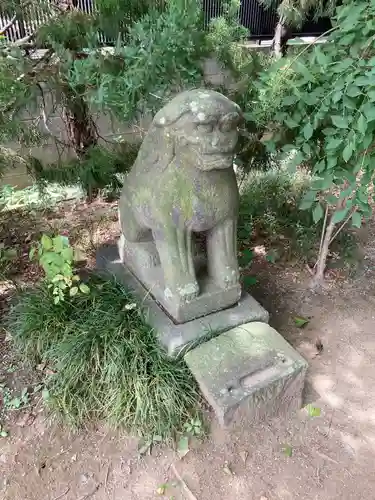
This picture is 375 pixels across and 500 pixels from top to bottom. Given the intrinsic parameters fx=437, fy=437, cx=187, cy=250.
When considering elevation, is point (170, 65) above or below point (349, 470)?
above

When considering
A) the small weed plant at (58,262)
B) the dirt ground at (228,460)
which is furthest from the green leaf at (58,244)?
the dirt ground at (228,460)

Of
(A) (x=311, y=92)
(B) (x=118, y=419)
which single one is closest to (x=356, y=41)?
(A) (x=311, y=92)

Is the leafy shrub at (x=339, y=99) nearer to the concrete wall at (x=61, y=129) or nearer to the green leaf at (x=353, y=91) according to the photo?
the green leaf at (x=353, y=91)

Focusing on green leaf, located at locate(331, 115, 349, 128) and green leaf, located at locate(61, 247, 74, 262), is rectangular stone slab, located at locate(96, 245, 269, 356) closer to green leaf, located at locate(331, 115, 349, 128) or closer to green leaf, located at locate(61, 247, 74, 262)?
green leaf, located at locate(61, 247, 74, 262)

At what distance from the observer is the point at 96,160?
2.92m

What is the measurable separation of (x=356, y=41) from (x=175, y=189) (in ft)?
3.40

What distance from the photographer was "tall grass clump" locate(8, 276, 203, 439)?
203 centimetres

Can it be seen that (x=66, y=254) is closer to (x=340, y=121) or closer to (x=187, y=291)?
(x=187, y=291)

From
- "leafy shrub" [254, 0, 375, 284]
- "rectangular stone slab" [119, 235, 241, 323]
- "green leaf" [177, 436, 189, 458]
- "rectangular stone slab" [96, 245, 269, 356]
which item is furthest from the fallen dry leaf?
"leafy shrub" [254, 0, 375, 284]

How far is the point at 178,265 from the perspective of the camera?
2.07m

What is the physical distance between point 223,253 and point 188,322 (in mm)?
386

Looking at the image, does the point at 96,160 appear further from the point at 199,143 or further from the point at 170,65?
the point at 199,143

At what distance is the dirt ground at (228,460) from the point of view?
1850mm

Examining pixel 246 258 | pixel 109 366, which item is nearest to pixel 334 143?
pixel 246 258
